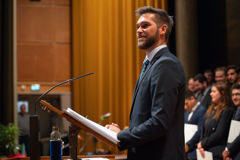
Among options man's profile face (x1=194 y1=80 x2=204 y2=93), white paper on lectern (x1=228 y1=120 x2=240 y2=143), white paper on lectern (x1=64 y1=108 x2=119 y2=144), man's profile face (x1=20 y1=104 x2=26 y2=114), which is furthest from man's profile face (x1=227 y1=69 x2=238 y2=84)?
man's profile face (x1=20 y1=104 x2=26 y2=114)

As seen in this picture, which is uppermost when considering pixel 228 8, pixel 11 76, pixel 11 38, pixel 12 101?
pixel 228 8

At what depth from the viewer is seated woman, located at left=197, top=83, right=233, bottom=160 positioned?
3623mm

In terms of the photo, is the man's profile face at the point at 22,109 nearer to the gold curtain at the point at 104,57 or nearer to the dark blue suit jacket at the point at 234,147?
the gold curtain at the point at 104,57

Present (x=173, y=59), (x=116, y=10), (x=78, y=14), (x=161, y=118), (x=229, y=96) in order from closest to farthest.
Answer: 1. (x=161, y=118)
2. (x=173, y=59)
3. (x=229, y=96)
4. (x=116, y=10)
5. (x=78, y=14)

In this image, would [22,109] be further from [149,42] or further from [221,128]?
[149,42]

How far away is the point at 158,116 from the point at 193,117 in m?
2.89

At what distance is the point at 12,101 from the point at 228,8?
4.01m

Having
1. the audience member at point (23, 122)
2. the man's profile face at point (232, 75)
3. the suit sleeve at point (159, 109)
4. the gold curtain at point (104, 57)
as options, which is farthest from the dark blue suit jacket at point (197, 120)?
the audience member at point (23, 122)

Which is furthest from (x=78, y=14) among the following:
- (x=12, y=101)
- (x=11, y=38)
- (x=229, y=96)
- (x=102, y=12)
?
(x=229, y=96)

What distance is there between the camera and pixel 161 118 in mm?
1491

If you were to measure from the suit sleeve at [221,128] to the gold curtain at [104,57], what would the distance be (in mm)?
2845

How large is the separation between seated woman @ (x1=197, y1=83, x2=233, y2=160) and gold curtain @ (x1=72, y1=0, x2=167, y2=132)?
2693 millimetres

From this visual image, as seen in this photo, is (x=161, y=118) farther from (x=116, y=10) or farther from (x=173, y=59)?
(x=116, y=10)

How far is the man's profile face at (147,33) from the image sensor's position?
168cm
